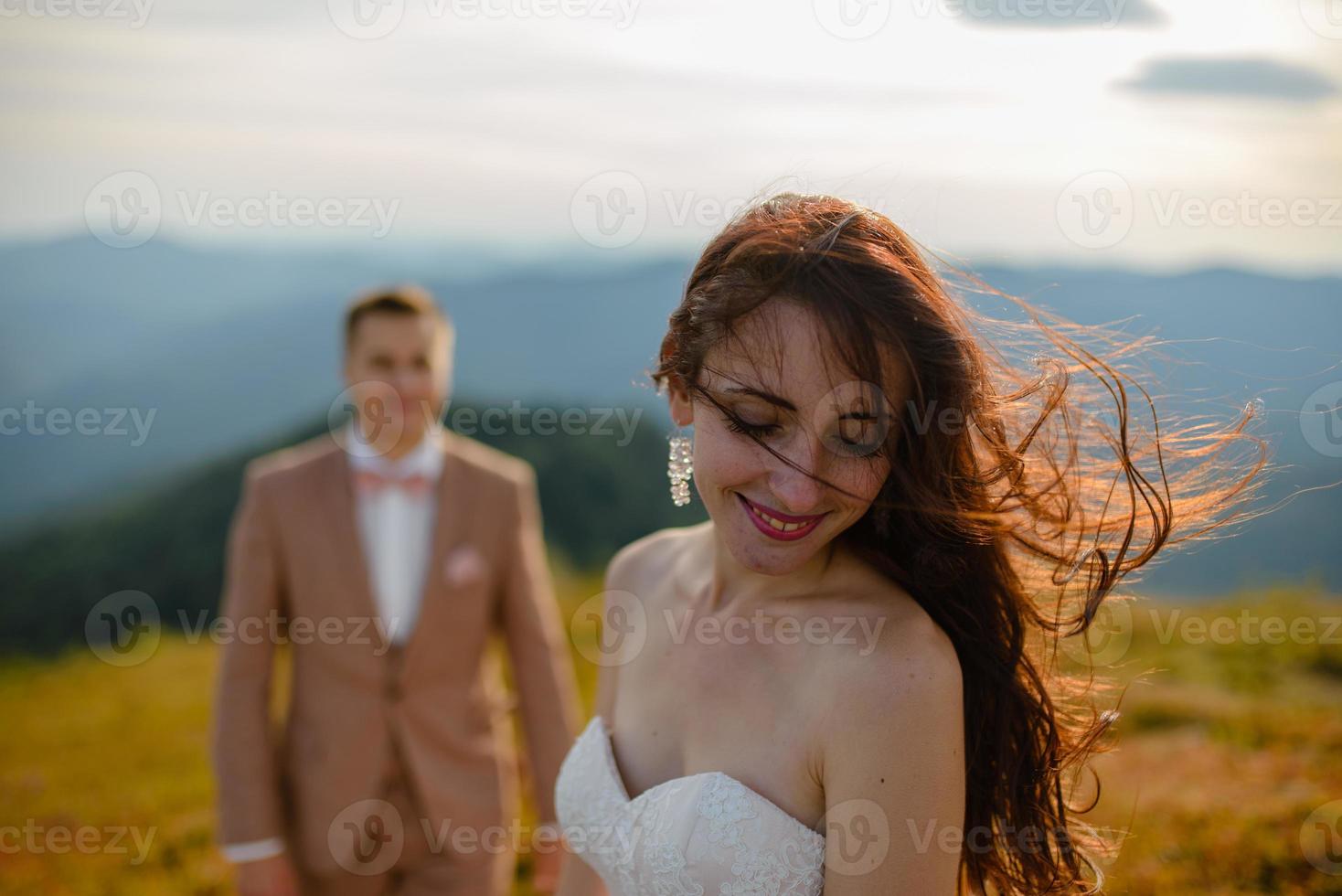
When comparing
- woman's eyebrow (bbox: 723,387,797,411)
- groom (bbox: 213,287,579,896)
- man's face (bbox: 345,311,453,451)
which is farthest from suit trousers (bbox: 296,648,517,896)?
woman's eyebrow (bbox: 723,387,797,411)

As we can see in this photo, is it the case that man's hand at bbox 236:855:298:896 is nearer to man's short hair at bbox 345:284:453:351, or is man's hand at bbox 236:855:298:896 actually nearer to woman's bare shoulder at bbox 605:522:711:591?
woman's bare shoulder at bbox 605:522:711:591

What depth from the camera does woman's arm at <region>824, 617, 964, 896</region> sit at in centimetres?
187

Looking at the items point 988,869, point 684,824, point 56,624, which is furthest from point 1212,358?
point 56,624

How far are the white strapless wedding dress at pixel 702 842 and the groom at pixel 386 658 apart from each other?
5.70 feet

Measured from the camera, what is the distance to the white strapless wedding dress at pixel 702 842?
202 centimetres

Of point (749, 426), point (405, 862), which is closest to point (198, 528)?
point (405, 862)

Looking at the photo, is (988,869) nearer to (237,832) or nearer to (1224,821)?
(1224,821)

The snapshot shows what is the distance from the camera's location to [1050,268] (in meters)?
5.45

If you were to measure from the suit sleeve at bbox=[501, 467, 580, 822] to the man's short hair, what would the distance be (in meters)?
0.81

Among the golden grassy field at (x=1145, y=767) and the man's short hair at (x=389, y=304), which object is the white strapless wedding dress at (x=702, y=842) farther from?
the man's short hair at (x=389, y=304)

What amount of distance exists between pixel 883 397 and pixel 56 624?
896cm

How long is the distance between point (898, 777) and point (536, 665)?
2481 millimetres

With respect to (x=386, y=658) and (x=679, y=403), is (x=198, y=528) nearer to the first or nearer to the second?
(x=386, y=658)

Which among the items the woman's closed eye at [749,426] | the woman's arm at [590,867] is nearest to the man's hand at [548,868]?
the woman's arm at [590,867]
